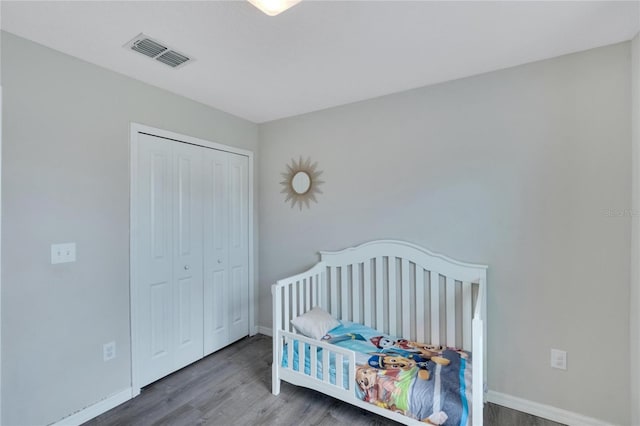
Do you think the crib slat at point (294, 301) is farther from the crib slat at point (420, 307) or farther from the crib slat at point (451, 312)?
the crib slat at point (451, 312)

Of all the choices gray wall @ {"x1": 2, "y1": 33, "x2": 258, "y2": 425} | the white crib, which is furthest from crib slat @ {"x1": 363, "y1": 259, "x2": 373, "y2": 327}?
gray wall @ {"x1": 2, "y1": 33, "x2": 258, "y2": 425}

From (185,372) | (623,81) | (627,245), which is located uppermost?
(623,81)

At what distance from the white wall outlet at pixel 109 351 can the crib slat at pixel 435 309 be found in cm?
231

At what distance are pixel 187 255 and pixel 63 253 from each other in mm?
847

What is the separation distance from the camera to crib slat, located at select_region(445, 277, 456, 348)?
2072mm

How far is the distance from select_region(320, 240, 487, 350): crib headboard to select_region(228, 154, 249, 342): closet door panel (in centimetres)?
95

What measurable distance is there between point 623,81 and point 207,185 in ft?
10.00

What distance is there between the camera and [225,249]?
2.83 metres

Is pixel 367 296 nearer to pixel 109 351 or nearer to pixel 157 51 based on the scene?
pixel 109 351

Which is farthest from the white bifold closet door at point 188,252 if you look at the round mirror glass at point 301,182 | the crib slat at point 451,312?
the crib slat at point 451,312

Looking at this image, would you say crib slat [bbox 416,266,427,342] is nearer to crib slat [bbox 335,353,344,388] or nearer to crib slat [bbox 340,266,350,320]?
crib slat [bbox 340,266,350,320]

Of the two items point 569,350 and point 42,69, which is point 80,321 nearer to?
point 42,69

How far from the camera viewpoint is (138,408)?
1.96 m

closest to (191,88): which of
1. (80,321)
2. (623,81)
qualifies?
(80,321)
